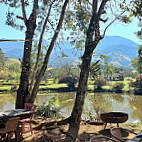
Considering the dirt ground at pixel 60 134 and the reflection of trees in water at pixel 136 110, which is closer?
the dirt ground at pixel 60 134

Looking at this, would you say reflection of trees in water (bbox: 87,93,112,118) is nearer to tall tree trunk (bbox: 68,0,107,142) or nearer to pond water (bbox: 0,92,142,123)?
pond water (bbox: 0,92,142,123)

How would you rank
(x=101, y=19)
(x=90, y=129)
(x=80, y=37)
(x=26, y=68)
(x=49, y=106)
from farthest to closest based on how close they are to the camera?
(x=49, y=106) < (x=80, y=37) < (x=26, y=68) < (x=101, y=19) < (x=90, y=129)

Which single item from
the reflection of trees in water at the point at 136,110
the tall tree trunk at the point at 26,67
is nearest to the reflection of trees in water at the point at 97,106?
the reflection of trees in water at the point at 136,110

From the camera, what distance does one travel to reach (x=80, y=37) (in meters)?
5.96

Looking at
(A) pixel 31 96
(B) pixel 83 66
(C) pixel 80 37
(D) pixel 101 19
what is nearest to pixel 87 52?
(B) pixel 83 66

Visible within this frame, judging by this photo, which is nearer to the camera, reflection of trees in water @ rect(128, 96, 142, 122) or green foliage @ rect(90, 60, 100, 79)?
green foliage @ rect(90, 60, 100, 79)

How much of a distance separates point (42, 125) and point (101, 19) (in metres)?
3.27

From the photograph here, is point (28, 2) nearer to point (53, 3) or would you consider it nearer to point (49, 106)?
point (53, 3)

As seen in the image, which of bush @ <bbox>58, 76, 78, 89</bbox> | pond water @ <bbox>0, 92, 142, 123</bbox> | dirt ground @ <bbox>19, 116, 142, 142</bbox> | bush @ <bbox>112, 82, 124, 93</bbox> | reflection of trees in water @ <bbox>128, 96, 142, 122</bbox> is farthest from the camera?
bush @ <bbox>112, 82, 124, 93</bbox>

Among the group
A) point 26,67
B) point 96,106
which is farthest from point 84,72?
point 96,106

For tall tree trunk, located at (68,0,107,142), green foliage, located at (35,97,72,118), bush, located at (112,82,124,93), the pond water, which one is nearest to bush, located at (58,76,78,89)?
bush, located at (112,82,124,93)

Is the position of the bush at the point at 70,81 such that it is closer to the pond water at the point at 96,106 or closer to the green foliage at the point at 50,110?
the pond water at the point at 96,106

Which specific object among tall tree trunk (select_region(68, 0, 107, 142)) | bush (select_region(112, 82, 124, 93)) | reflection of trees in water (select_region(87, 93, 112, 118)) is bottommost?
bush (select_region(112, 82, 124, 93))

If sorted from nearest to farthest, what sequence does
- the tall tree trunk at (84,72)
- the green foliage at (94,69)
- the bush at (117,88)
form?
the tall tree trunk at (84,72)
the green foliage at (94,69)
the bush at (117,88)
